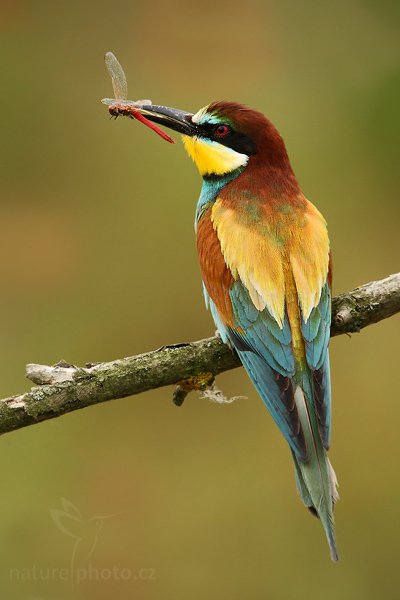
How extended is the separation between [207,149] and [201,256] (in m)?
0.25

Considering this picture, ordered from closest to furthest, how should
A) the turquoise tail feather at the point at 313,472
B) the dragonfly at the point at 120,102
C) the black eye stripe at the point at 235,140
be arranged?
the turquoise tail feather at the point at 313,472 → the black eye stripe at the point at 235,140 → the dragonfly at the point at 120,102

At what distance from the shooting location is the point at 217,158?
1.85 m

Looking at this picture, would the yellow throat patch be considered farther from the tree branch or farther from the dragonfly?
the tree branch

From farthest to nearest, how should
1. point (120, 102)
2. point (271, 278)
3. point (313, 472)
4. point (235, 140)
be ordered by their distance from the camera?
point (120, 102) < point (235, 140) < point (271, 278) < point (313, 472)

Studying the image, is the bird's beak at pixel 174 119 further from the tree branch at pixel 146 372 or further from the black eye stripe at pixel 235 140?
the tree branch at pixel 146 372

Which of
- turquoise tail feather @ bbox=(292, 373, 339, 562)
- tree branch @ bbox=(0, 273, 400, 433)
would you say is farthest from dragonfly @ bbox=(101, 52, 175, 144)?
turquoise tail feather @ bbox=(292, 373, 339, 562)

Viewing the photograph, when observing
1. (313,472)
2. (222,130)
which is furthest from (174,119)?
(313,472)

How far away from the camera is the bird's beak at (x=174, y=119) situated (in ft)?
6.27

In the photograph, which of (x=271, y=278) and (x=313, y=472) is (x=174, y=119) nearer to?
(x=271, y=278)

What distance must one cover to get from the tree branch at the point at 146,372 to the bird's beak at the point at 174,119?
50 cm

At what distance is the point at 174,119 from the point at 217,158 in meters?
0.15

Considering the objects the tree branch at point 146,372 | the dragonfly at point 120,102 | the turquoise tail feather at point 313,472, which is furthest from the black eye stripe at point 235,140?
the turquoise tail feather at point 313,472

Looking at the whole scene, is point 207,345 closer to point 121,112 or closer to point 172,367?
point 172,367

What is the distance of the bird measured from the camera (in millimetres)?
1525
